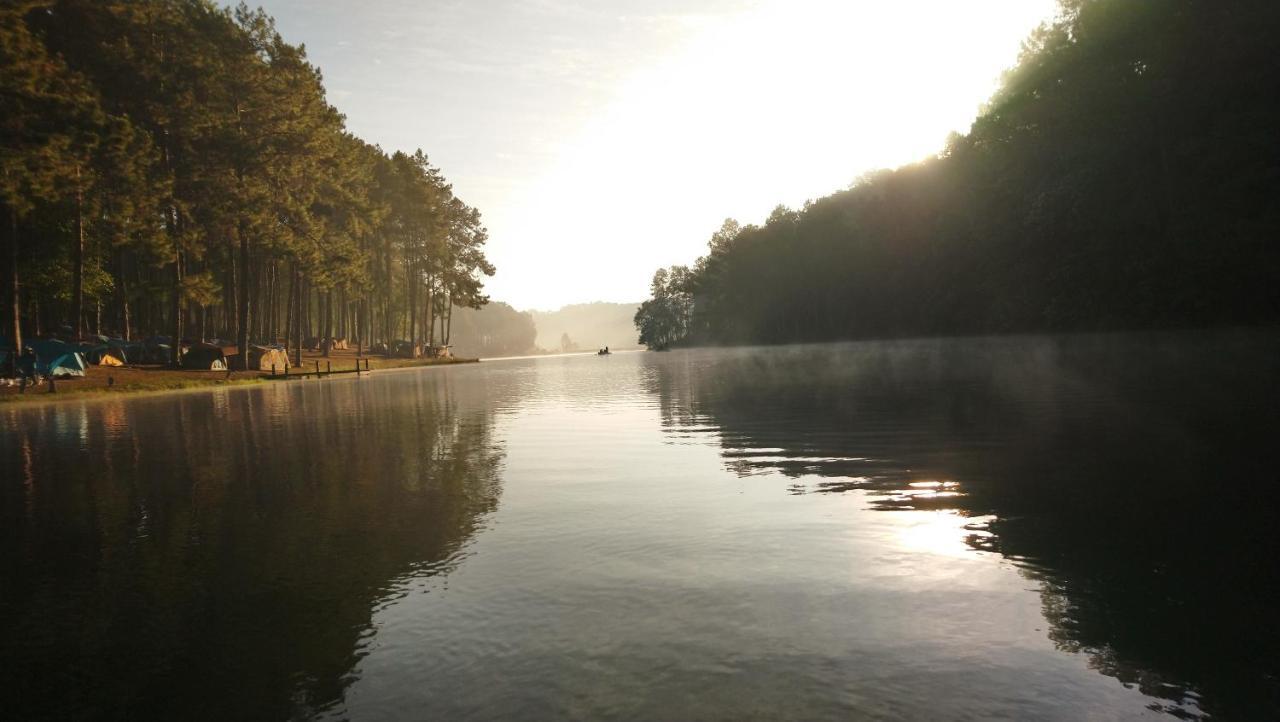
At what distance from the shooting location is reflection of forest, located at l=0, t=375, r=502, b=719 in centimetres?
453

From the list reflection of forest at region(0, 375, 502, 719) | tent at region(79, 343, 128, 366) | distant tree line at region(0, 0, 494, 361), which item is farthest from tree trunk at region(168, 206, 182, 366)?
reflection of forest at region(0, 375, 502, 719)

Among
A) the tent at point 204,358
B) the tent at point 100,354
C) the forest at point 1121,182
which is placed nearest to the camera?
the tent at point 100,354

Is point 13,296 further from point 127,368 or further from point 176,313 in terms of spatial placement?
point 176,313

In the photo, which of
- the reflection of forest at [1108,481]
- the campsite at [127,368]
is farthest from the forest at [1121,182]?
the campsite at [127,368]

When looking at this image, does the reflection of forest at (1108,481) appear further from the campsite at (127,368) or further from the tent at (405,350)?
the tent at (405,350)

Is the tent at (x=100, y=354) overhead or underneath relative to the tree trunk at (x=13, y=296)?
underneath

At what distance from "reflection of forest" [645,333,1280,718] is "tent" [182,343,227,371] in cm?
3647

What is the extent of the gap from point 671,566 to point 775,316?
141 meters

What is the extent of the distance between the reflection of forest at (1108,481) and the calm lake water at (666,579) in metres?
0.04

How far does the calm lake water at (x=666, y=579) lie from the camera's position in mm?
4137

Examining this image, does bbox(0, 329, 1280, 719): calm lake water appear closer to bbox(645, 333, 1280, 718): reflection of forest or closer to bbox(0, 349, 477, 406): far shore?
bbox(645, 333, 1280, 718): reflection of forest

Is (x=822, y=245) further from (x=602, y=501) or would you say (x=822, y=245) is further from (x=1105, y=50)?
(x=602, y=501)

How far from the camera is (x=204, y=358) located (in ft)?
156

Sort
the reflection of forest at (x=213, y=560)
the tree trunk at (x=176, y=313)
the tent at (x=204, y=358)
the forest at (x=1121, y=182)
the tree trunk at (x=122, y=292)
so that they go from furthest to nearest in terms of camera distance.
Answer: the forest at (x=1121, y=182), the tree trunk at (x=122, y=292), the tent at (x=204, y=358), the tree trunk at (x=176, y=313), the reflection of forest at (x=213, y=560)
